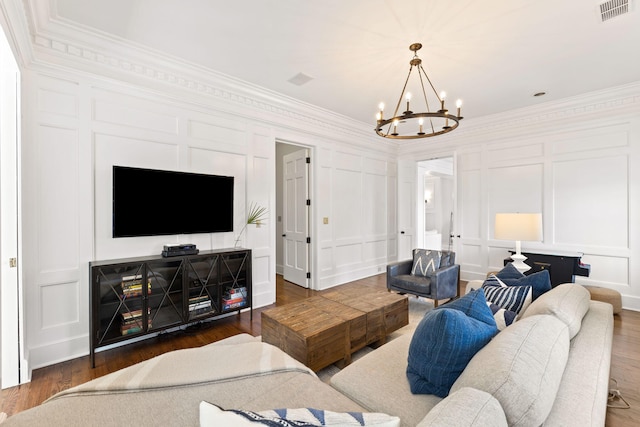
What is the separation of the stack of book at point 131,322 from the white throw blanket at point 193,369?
1596mm

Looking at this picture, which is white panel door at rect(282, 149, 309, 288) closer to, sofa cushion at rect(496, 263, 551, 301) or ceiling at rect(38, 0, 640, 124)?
ceiling at rect(38, 0, 640, 124)

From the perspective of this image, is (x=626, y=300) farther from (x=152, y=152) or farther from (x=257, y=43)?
(x=152, y=152)

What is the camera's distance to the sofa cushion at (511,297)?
1.84 metres

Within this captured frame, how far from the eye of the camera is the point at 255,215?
380 centimetres

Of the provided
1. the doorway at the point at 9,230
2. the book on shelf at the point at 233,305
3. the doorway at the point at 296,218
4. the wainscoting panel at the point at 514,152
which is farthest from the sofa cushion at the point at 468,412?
the wainscoting panel at the point at 514,152

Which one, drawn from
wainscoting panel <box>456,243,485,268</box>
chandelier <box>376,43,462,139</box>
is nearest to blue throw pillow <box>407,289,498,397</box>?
chandelier <box>376,43,462,139</box>

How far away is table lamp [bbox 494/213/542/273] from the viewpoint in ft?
10.4

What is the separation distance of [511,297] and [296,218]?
11.8 ft

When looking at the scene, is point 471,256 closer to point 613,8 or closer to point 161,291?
point 613,8

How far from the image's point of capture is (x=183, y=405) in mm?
1069

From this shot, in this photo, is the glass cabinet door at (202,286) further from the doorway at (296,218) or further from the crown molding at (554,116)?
the crown molding at (554,116)

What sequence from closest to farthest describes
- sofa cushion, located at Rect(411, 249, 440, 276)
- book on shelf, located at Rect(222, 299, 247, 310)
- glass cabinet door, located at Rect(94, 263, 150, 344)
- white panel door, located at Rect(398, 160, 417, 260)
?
glass cabinet door, located at Rect(94, 263, 150, 344) → book on shelf, located at Rect(222, 299, 247, 310) → sofa cushion, located at Rect(411, 249, 440, 276) → white panel door, located at Rect(398, 160, 417, 260)

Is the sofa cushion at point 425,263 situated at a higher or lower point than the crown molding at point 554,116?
lower

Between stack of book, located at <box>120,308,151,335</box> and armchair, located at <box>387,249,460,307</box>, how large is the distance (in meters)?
2.91
